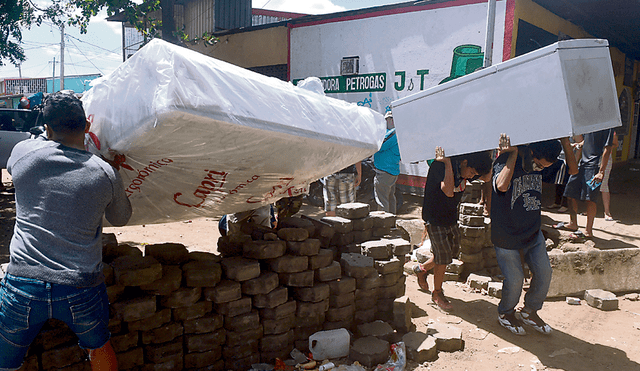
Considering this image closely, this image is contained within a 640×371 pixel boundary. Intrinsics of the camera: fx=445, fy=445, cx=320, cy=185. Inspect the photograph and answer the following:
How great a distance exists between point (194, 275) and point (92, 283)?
0.87m

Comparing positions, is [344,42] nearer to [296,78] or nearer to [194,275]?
[296,78]

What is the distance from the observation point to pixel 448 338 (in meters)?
3.58

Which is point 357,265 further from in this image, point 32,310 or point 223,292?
point 32,310

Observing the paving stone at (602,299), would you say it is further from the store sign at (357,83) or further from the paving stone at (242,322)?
the store sign at (357,83)

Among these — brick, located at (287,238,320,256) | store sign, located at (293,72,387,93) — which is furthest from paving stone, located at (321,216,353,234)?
store sign, located at (293,72,387,93)

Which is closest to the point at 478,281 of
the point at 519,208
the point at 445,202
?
the point at 445,202

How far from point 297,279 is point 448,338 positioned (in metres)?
1.33

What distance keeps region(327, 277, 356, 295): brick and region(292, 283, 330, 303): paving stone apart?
0.39 feet

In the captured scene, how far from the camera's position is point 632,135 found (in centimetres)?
1580

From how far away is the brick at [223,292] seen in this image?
301 cm

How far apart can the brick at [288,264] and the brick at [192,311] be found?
54 cm

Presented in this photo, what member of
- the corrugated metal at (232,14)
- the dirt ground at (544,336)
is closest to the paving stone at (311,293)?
the dirt ground at (544,336)

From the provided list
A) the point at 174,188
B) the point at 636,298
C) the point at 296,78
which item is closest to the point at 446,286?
the point at 636,298

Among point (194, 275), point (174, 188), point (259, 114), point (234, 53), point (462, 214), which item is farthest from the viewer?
point (234, 53)
